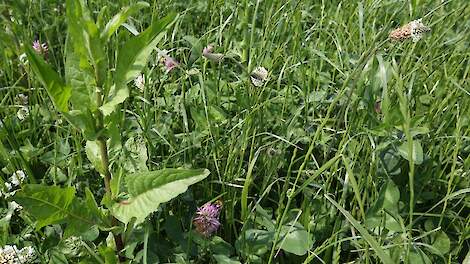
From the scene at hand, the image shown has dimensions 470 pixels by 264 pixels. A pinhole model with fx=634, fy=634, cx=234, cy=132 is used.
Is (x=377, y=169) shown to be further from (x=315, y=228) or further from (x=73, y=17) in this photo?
(x=73, y=17)

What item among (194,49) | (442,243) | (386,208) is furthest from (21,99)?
(442,243)

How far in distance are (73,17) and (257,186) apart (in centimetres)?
56

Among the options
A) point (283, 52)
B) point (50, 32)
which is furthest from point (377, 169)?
point (50, 32)

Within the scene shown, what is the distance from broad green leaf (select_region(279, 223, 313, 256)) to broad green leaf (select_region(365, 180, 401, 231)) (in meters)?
0.12

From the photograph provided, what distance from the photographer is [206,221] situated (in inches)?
48.0

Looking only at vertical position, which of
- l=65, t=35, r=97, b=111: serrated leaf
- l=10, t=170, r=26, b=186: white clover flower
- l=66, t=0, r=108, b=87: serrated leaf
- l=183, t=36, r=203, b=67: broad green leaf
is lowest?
l=10, t=170, r=26, b=186: white clover flower

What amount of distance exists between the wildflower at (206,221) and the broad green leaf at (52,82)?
373mm

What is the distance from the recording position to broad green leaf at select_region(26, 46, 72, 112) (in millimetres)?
943

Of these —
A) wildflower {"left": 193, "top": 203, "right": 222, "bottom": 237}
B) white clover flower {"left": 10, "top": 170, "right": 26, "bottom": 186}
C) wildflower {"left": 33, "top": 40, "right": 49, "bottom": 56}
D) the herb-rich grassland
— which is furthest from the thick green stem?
wildflower {"left": 33, "top": 40, "right": 49, "bottom": 56}

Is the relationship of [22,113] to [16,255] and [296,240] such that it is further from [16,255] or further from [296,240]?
[296,240]

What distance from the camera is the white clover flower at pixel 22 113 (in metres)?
1.47

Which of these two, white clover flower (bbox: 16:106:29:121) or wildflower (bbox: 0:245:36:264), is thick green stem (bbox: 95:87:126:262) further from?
white clover flower (bbox: 16:106:29:121)

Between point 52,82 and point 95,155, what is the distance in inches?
7.4

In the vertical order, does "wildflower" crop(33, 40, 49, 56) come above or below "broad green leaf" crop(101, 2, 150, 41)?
below
